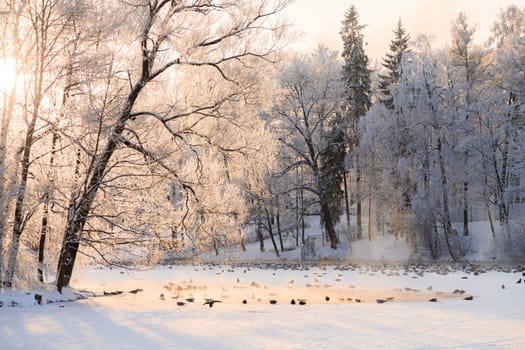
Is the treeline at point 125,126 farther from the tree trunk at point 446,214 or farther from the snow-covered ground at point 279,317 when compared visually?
the tree trunk at point 446,214

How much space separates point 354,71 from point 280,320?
103ft

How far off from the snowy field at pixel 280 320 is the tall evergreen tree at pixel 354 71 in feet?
78.4

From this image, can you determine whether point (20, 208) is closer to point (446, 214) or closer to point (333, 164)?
point (446, 214)

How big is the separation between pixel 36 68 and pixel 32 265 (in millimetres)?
4083

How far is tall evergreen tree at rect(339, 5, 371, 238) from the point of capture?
3534 centimetres

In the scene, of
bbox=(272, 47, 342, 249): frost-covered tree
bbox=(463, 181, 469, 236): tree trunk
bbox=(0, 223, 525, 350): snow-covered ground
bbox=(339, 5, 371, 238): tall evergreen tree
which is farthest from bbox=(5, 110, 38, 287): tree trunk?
bbox=(339, 5, 371, 238): tall evergreen tree

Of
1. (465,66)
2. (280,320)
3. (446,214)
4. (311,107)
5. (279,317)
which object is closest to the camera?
(280,320)

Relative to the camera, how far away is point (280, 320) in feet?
24.7

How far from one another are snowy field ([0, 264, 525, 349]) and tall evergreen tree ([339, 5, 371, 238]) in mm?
23892

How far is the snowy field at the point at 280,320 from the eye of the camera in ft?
19.6

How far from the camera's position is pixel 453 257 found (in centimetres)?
2441

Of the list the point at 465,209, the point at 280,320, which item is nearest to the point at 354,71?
the point at 465,209

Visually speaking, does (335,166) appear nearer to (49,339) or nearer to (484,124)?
(484,124)

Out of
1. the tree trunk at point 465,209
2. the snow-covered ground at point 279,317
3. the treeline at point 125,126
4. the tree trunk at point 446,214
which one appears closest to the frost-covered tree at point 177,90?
the treeline at point 125,126
